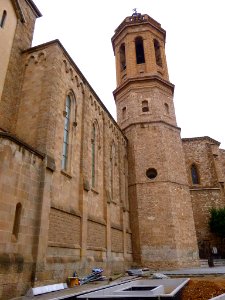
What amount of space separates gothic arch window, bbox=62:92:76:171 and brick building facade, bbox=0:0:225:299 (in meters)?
0.05

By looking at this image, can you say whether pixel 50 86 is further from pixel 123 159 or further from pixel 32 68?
pixel 123 159

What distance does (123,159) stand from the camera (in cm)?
2017

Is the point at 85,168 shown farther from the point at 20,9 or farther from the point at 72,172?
the point at 20,9

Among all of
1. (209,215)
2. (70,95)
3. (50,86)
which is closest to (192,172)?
(209,215)

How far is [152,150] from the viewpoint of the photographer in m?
20.4

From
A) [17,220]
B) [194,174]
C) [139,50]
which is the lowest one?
[17,220]

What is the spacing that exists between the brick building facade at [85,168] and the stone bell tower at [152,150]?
8 centimetres

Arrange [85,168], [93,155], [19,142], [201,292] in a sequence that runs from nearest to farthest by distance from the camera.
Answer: [201,292]
[19,142]
[85,168]
[93,155]

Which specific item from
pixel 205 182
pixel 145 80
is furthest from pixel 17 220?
pixel 205 182

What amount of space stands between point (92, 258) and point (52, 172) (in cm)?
476

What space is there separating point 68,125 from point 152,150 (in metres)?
8.97

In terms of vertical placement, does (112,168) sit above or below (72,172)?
above

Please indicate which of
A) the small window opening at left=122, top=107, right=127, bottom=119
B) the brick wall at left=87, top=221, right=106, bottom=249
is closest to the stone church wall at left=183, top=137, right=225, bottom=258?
the small window opening at left=122, top=107, right=127, bottom=119

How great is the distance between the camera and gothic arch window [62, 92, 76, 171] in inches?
482
